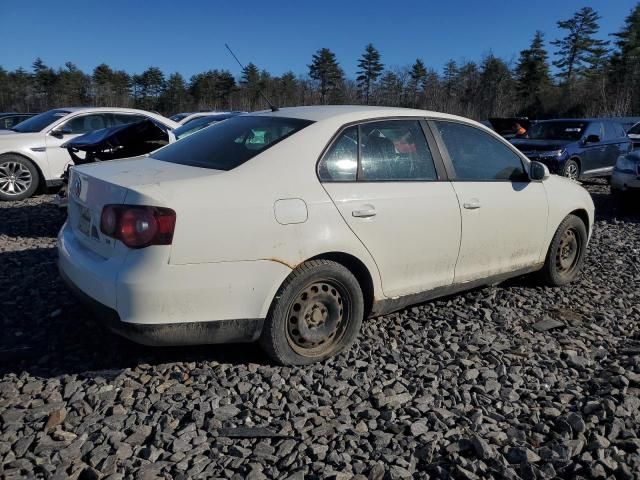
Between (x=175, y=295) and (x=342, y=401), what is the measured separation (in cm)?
109

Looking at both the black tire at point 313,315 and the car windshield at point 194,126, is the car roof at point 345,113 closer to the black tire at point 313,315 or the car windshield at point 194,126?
the black tire at point 313,315

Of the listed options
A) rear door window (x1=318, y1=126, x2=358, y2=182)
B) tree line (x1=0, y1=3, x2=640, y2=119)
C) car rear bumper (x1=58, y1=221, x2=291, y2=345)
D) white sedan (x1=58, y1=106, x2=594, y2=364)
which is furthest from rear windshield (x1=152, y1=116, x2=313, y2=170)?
tree line (x1=0, y1=3, x2=640, y2=119)

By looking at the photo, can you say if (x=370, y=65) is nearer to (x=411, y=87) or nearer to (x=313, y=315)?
(x=411, y=87)

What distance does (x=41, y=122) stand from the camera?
9.91 meters

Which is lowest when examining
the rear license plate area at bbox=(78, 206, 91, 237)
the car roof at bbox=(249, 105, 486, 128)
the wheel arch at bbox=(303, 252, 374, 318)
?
the wheel arch at bbox=(303, 252, 374, 318)

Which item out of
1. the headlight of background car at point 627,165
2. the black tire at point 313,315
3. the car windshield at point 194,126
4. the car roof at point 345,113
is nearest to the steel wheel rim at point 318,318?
the black tire at point 313,315

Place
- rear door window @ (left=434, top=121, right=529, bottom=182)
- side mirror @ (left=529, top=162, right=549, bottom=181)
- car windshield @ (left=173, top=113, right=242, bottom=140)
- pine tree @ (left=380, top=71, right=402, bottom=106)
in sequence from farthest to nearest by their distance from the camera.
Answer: pine tree @ (left=380, top=71, right=402, bottom=106) → car windshield @ (left=173, top=113, right=242, bottom=140) → side mirror @ (left=529, top=162, right=549, bottom=181) → rear door window @ (left=434, top=121, right=529, bottom=182)

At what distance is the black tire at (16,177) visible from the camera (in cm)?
906

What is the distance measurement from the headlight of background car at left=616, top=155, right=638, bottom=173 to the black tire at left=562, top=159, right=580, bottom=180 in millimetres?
2268

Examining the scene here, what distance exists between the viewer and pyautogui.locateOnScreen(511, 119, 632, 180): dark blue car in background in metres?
12.5

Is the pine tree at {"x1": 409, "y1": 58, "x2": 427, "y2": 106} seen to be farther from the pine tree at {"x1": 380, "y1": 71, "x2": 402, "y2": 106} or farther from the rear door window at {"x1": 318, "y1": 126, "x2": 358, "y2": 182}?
the rear door window at {"x1": 318, "y1": 126, "x2": 358, "y2": 182}

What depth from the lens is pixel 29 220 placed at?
751cm

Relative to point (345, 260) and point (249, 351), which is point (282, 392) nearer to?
point (249, 351)

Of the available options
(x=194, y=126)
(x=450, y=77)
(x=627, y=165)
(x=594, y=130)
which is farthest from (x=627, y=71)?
(x=194, y=126)
